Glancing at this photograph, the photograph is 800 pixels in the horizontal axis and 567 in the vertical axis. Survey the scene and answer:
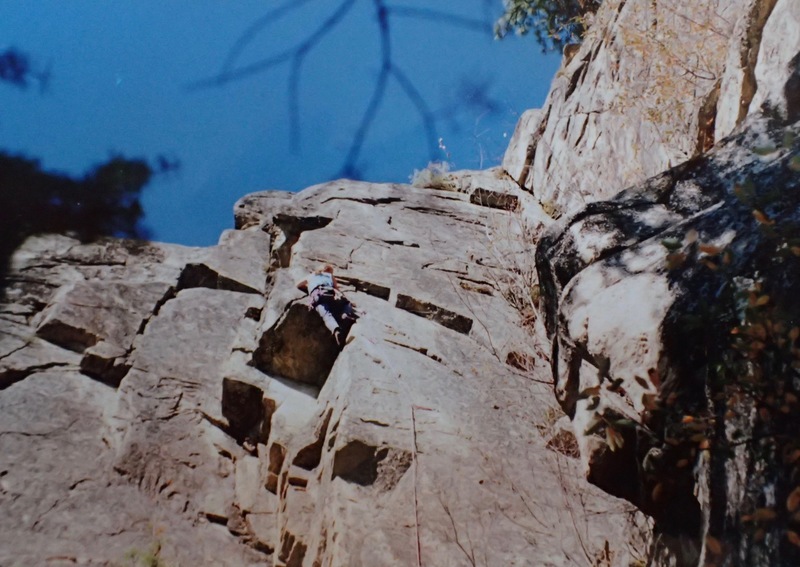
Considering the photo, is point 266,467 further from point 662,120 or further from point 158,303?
point 662,120

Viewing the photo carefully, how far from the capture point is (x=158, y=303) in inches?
364

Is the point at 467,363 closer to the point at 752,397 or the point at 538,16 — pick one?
the point at 752,397

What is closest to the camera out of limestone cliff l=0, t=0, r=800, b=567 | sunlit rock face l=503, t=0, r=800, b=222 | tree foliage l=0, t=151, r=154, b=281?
limestone cliff l=0, t=0, r=800, b=567

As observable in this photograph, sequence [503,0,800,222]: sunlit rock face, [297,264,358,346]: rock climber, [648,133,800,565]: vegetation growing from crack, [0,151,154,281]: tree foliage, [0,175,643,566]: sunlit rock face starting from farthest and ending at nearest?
[0,151,154,281]: tree foliage
[297,264,358,346]: rock climber
[503,0,800,222]: sunlit rock face
[0,175,643,566]: sunlit rock face
[648,133,800,565]: vegetation growing from crack

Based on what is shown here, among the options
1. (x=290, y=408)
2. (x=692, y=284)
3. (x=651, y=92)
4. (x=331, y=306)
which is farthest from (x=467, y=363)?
(x=692, y=284)

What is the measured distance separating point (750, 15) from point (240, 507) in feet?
20.8

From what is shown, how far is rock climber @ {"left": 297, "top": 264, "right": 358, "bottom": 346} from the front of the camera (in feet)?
23.5

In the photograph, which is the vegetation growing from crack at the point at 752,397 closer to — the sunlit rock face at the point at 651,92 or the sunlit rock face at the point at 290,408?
the sunlit rock face at the point at 651,92

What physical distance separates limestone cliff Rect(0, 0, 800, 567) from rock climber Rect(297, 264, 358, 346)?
0.25 metres

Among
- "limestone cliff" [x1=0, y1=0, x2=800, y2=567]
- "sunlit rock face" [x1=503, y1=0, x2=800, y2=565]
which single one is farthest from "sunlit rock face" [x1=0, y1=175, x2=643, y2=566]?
"sunlit rock face" [x1=503, y1=0, x2=800, y2=565]

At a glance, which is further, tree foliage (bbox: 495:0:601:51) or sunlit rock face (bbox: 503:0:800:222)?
tree foliage (bbox: 495:0:601:51)

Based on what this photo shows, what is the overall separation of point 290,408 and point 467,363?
181 centimetres

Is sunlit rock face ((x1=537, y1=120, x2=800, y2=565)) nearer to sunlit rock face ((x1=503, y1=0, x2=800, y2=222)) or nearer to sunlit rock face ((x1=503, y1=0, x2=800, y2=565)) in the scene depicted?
sunlit rock face ((x1=503, y1=0, x2=800, y2=565))

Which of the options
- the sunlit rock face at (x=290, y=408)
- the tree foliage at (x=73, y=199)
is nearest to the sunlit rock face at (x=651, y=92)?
the sunlit rock face at (x=290, y=408)
